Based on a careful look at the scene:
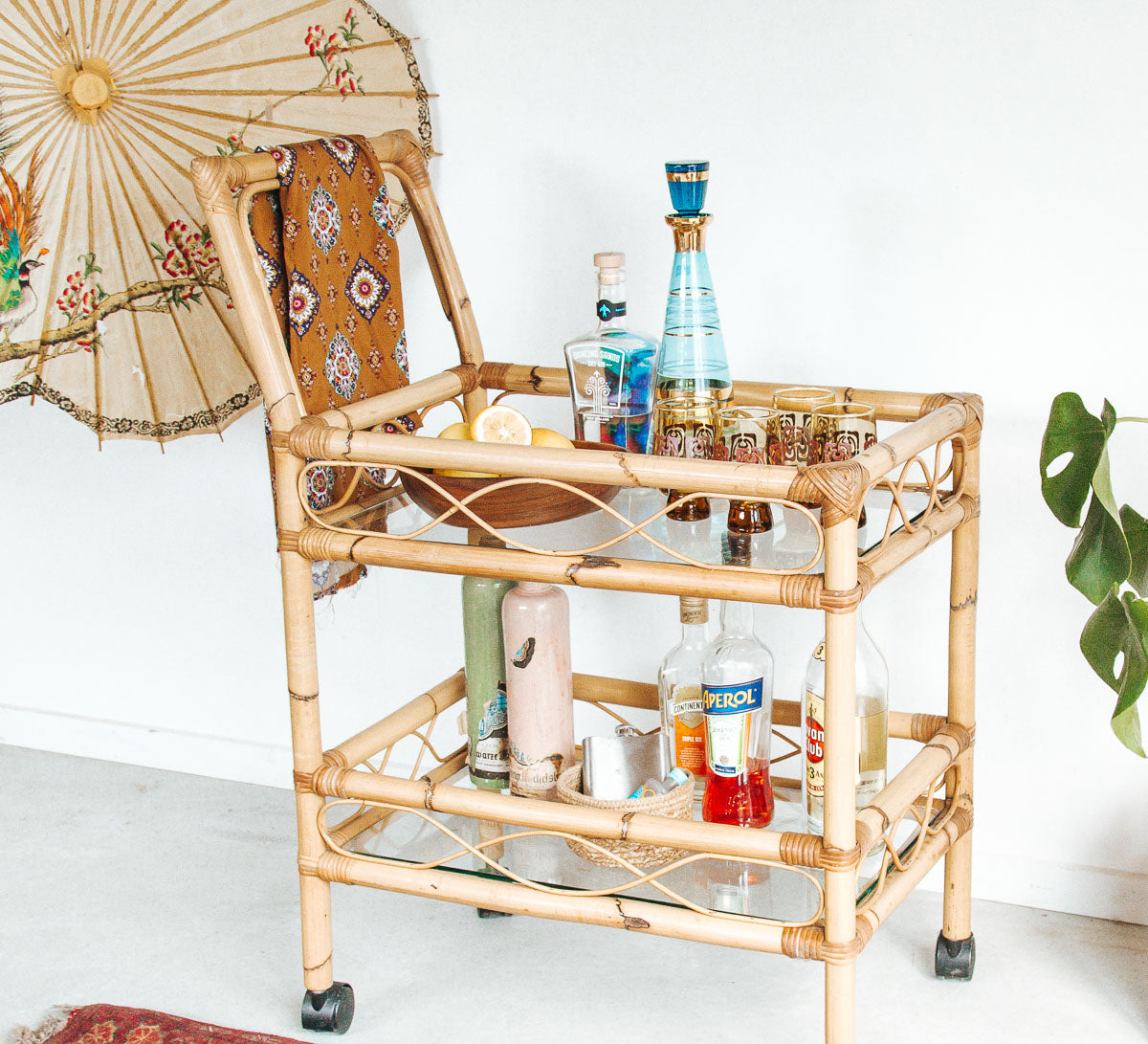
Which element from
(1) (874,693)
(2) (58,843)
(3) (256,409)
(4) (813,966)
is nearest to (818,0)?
(1) (874,693)

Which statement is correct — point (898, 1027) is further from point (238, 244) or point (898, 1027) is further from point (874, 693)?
point (238, 244)

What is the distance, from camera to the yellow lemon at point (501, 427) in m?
1.39

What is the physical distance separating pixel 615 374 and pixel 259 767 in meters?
1.05

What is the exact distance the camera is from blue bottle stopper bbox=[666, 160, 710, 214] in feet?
4.51

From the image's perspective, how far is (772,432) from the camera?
133cm

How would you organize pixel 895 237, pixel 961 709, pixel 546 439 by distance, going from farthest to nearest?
pixel 895 237 → pixel 961 709 → pixel 546 439

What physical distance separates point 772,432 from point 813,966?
0.70 metres

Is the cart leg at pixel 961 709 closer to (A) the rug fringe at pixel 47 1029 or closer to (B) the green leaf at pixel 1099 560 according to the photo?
(B) the green leaf at pixel 1099 560

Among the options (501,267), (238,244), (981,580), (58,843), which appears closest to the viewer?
(238,244)

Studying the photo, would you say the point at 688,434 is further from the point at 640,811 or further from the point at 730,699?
the point at 640,811

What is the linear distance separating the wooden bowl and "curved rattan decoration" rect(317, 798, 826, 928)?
303 mm

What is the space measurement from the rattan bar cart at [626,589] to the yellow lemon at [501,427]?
0.07 meters

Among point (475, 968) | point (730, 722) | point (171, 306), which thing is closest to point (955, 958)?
point (730, 722)

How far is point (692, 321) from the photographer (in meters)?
1.41
